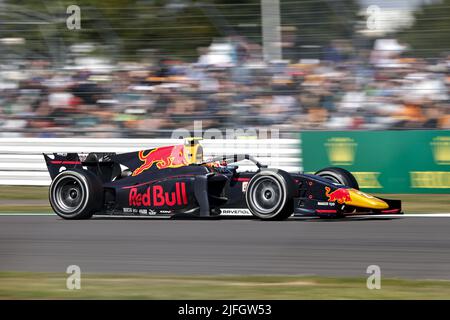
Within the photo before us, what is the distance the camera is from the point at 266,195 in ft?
29.1

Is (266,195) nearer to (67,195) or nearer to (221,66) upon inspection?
(67,195)

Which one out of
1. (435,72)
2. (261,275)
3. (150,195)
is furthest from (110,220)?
(435,72)

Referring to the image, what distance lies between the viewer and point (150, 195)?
361 inches

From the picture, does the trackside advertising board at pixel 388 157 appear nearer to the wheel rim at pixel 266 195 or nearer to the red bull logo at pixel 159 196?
the wheel rim at pixel 266 195

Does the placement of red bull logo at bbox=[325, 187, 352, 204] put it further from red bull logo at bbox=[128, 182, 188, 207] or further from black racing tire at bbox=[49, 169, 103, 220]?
black racing tire at bbox=[49, 169, 103, 220]

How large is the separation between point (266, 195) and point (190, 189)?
0.79m

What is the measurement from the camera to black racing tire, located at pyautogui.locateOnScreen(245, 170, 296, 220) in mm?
8703

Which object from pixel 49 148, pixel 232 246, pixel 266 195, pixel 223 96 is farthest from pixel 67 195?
pixel 223 96

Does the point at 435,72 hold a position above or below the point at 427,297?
above

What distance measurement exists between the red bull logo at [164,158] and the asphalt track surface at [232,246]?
1.97ft

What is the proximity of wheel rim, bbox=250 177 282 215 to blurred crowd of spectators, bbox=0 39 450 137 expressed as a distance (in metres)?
4.02

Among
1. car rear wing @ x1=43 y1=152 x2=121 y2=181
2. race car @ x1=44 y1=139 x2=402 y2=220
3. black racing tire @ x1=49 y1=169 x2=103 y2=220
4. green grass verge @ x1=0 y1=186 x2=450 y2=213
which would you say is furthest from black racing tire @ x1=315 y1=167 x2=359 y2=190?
black racing tire @ x1=49 y1=169 x2=103 y2=220

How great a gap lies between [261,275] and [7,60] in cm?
896
